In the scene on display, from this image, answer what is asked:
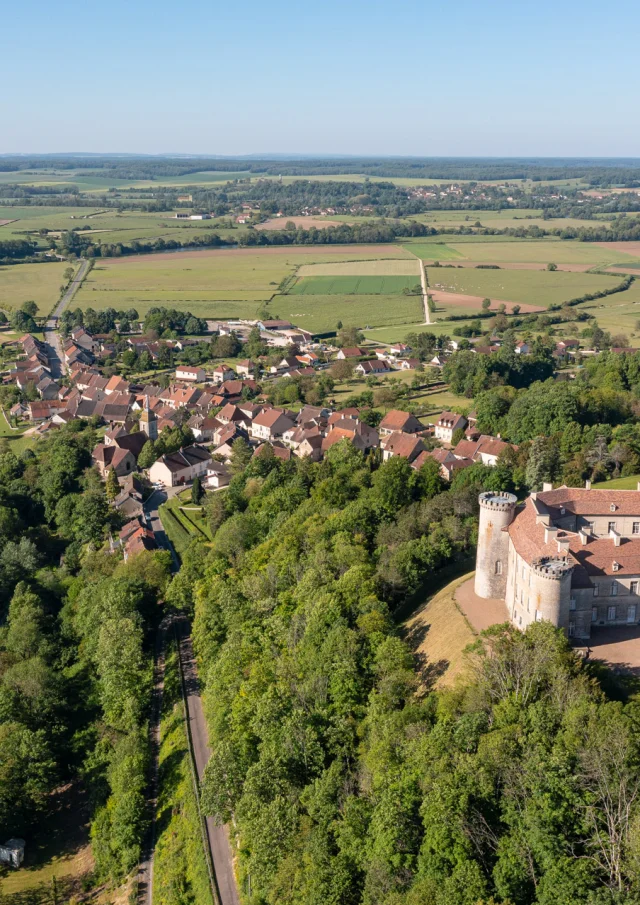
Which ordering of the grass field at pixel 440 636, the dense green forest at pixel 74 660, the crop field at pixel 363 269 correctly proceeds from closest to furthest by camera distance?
1. the grass field at pixel 440 636
2. the dense green forest at pixel 74 660
3. the crop field at pixel 363 269

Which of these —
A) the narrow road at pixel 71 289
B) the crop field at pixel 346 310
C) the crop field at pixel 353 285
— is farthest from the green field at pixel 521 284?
the narrow road at pixel 71 289

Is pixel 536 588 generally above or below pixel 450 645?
above

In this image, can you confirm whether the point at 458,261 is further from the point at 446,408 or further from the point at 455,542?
the point at 455,542

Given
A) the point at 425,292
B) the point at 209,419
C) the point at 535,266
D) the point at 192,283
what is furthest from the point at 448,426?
the point at 535,266

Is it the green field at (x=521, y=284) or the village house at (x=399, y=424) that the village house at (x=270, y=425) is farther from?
the green field at (x=521, y=284)

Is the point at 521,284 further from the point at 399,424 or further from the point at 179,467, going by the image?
the point at 179,467

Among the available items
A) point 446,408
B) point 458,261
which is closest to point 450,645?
point 446,408

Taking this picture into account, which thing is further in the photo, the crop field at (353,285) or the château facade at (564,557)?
the crop field at (353,285)
